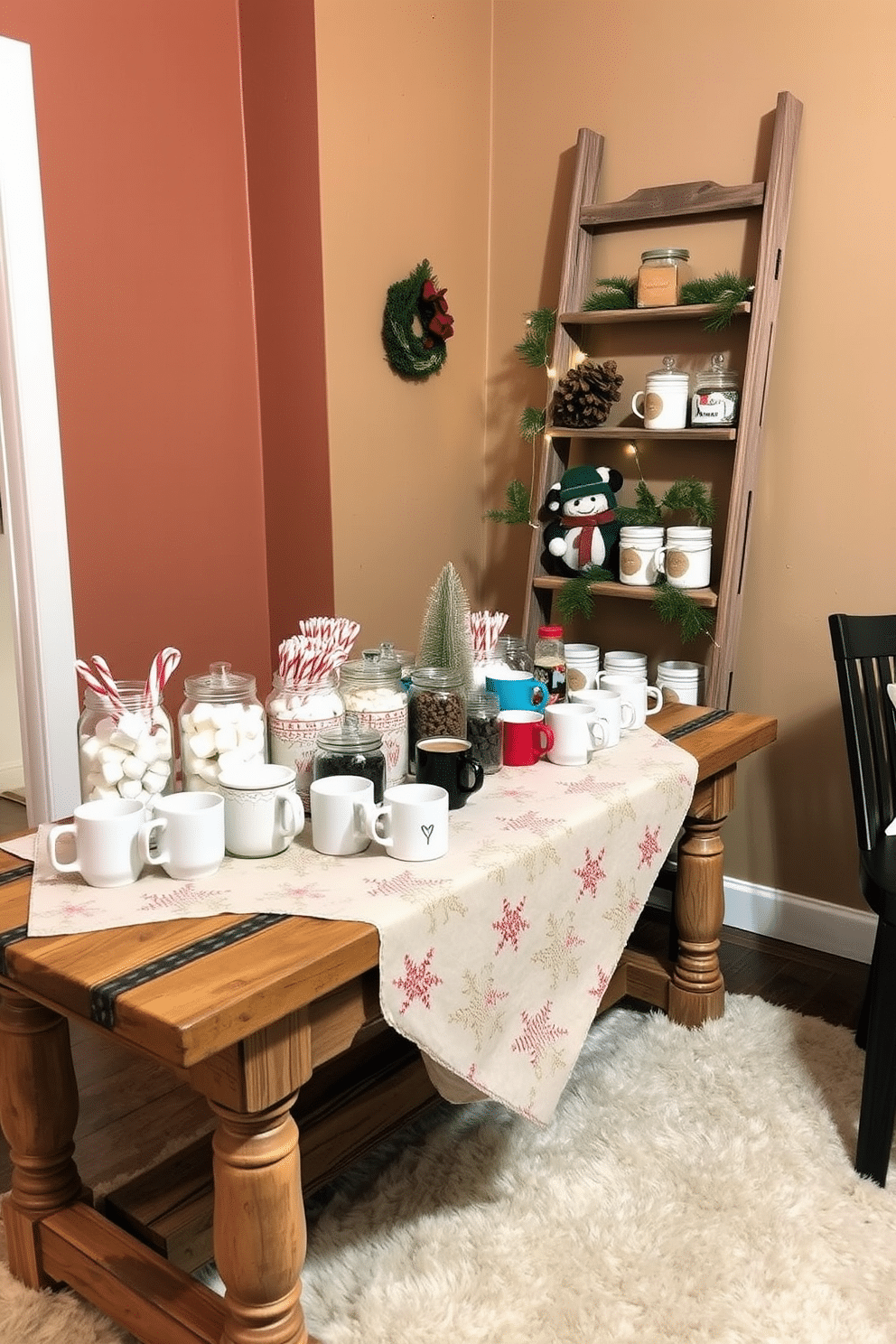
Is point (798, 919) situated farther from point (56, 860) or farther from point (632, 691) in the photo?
point (56, 860)

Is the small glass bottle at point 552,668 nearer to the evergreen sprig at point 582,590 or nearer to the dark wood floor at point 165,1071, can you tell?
the evergreen sprig at point 582,590

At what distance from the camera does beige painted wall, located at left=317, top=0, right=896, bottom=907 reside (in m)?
2.59

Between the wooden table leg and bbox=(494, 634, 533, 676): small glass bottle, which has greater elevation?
bbox=(494, 634, 533, 676): small glass bottle

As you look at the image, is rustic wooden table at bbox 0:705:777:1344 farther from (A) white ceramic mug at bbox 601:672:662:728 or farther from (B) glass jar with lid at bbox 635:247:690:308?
(B) glass jar with lid at bbox 635:247:690:308

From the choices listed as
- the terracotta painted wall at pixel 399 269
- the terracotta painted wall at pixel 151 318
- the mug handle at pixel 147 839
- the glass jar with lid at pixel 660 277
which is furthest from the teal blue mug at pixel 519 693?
the glass jar with lid at pixel 660 277

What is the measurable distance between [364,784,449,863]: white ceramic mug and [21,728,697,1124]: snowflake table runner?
0.02 meters

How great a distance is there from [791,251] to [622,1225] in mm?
2128

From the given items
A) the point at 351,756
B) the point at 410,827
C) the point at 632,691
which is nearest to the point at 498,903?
the point at 410,827

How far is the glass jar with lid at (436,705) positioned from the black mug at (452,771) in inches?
3.8

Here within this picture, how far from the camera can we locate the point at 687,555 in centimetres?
269

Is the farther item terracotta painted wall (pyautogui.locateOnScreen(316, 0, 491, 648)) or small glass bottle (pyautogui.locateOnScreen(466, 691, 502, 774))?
terracotta painted wall (pyautogui.locateOnScreen(316, 0, 491, 648))

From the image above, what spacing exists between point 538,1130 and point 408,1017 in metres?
0.74

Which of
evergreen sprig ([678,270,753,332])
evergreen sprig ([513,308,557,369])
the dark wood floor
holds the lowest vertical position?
the dark wood floor

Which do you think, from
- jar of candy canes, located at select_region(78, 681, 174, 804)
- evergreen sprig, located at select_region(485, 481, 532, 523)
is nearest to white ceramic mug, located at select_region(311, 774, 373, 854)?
jar of candy canes, located at select_region(78, 681, 174, 804)
